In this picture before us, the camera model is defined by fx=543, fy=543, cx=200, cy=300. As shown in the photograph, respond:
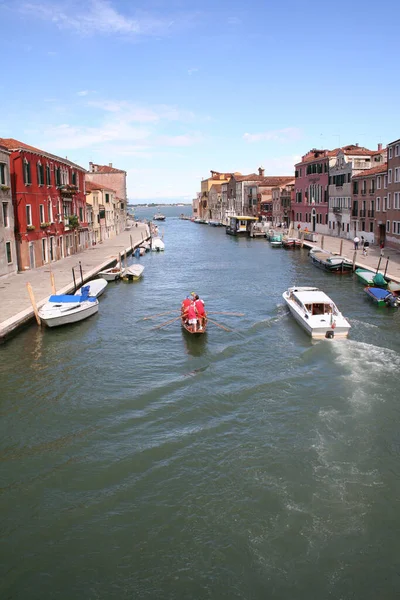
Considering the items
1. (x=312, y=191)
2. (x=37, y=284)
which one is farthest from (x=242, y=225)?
(x=37, y=284)

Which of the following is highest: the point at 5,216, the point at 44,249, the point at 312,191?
the point at 312,191

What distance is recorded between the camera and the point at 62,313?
22406mm

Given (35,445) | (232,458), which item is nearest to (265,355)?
(232,458)

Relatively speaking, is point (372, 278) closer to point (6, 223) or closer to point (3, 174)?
point (6, 223)

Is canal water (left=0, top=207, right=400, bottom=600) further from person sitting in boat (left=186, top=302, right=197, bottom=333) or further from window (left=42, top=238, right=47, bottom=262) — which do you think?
window (left=42, top=238, right=47, bottom=262)

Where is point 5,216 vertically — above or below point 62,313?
above

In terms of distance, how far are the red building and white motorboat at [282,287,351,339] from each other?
17.4 meters

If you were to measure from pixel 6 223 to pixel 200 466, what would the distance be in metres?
23.7

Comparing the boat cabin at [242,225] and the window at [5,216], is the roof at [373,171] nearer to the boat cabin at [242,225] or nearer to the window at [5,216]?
the boat cabin at [242,225]

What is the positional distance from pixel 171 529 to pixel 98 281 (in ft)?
74.3

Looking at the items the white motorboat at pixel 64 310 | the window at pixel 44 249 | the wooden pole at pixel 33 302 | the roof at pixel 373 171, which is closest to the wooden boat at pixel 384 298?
the white motorboat at pixel 64 310

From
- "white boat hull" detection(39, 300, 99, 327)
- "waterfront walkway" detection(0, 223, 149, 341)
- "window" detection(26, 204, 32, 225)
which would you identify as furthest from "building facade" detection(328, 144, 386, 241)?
"white boat hull" detection(39, 300, 99, 327)

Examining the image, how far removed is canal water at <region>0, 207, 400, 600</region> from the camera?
846 cm

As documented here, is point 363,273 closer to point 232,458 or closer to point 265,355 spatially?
point 265,355
